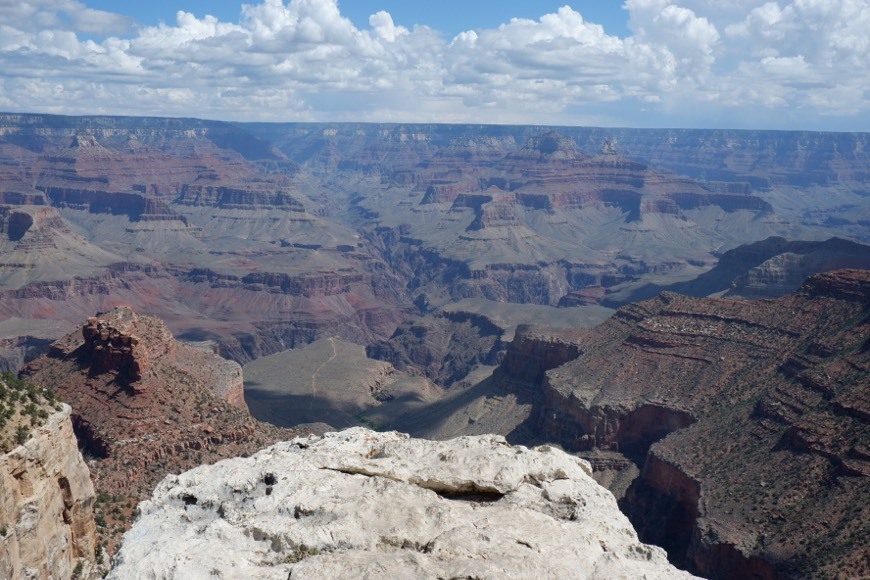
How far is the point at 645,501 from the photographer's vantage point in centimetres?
6656

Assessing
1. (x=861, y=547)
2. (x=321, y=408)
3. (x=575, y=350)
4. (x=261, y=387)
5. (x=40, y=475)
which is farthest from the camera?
(x=261, y=387)

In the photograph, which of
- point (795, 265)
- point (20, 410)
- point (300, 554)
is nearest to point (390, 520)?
point (300, 554)

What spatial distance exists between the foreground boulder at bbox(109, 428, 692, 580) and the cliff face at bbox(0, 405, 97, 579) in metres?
8.92

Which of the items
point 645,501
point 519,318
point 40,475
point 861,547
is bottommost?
point 519,318

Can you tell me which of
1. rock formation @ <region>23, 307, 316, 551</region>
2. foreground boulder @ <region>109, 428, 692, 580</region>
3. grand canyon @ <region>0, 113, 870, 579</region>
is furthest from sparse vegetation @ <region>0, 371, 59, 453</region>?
rock formation @ <region>23, 307, 316, 551</region>

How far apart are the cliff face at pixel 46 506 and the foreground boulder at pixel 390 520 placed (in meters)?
8.92

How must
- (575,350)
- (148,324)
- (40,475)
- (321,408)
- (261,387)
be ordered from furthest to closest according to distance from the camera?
(261,387)
(321,408)
(575,350)
(148,324)
(40,475)

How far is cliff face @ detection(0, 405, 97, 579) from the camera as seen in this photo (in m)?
27.2

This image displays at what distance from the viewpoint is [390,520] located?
18156 millimetres

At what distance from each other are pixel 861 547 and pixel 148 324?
48.6 metres

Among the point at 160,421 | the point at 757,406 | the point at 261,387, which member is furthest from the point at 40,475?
the point at 261,387

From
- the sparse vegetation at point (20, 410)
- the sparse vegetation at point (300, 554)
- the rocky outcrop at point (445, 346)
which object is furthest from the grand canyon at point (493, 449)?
the rocky outcrop at point (445, 346)

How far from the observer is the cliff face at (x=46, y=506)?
27.2 meters

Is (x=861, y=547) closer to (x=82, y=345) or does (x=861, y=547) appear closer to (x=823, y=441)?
(x=823, y=441)
